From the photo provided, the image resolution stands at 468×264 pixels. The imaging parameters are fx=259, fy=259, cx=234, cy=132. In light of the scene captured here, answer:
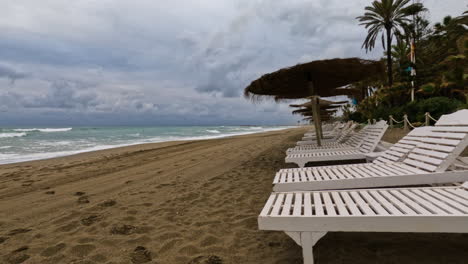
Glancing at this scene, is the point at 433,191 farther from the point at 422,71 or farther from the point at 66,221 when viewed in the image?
the point at 422,71

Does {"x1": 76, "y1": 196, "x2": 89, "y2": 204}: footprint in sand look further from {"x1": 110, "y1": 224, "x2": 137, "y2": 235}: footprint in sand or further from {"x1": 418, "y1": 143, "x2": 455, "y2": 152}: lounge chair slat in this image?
{"x1": 418, "y1": 143, "x2": 455, "y2": 152}: lounge chair slat

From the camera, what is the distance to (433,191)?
2305 mm

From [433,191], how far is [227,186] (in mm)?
3067

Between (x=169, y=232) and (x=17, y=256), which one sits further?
(x=169, y=232)

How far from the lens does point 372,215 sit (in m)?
1.83

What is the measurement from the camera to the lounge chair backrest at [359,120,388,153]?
4857 millimetres

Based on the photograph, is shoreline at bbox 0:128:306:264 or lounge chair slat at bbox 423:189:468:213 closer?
lounge chair slat at bbox 423:189:468:213

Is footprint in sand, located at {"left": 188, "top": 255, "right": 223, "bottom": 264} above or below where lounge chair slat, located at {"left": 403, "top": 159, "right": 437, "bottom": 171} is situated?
below

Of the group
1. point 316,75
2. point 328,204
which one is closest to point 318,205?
point 328,204

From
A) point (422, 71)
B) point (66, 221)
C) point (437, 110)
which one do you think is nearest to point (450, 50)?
point (422, 71)

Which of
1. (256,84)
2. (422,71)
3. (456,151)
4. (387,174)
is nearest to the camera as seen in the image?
(456,151)

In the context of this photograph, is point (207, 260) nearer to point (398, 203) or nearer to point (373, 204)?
point (373, 204)

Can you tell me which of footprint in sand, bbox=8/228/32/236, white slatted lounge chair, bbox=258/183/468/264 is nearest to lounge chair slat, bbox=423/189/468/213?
white slatted lounge chair, bbox=258/183/468/264

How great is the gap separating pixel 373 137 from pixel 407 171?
2154 millimetres
